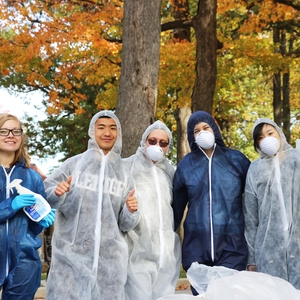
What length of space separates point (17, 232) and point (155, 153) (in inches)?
60.3

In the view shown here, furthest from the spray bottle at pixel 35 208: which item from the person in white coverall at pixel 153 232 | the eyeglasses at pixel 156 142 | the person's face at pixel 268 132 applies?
the person's face at pixel 268 132

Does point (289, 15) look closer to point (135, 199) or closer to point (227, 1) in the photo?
point (227, 1)

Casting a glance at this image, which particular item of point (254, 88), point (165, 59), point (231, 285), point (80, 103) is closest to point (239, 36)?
point (165, 59)

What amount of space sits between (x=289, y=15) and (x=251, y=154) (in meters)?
12.1

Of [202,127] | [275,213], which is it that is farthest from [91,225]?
[275,213]

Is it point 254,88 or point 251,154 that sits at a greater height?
point 254,88

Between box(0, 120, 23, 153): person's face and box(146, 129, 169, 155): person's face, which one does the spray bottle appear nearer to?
box(0, 120, 23, 153): person's face

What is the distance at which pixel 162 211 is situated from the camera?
17.4ft

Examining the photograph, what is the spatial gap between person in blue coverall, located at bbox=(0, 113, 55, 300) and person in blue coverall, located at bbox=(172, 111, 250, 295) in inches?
56.1

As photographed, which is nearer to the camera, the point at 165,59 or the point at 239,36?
the point at 165,59

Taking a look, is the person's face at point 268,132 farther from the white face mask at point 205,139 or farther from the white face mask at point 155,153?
the white face mask at point 155,153

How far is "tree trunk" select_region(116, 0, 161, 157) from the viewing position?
27.2 feet

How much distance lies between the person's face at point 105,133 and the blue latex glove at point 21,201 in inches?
45.4

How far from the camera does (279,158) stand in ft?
16.8
